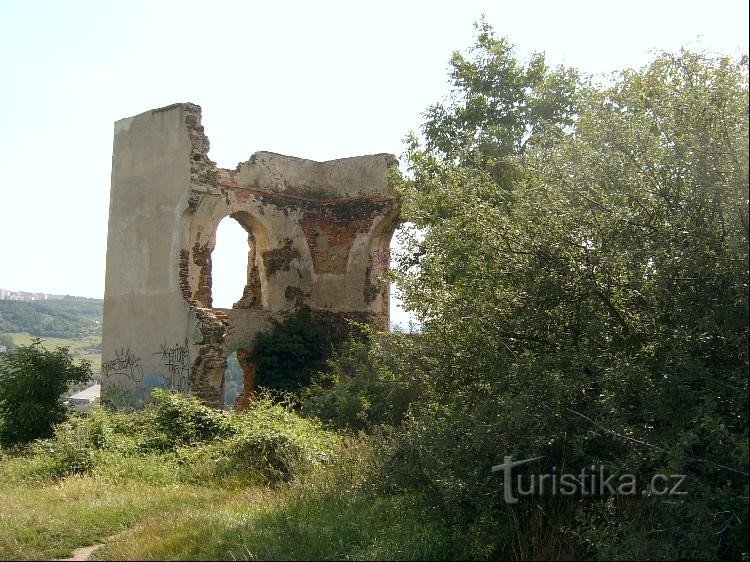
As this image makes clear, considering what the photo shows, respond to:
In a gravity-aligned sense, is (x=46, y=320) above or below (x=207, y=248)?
below

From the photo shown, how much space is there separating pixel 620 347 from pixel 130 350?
33.8ft

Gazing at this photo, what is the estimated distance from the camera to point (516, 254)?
670 centimetres

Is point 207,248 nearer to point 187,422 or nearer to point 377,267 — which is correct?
point 377,267

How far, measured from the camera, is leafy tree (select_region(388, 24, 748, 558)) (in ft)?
17.5

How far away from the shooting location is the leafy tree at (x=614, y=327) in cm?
535

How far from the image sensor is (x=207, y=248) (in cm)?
1460

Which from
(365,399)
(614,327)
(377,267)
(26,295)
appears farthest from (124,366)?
(26,295)

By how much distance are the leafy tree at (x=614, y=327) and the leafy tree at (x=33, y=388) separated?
783 cm

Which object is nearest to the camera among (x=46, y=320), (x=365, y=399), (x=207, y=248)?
(x=365, y=399)

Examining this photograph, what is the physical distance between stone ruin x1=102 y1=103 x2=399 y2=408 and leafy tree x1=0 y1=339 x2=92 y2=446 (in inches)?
47.9

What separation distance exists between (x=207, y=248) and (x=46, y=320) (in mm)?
64331

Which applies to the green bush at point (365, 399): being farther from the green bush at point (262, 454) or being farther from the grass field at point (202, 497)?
the green bush at point (262, 454)

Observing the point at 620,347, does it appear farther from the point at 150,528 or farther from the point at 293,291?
the point at 293,291

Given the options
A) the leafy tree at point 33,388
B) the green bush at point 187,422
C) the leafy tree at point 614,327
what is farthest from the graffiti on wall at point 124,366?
the leafy tree at point 614,327
